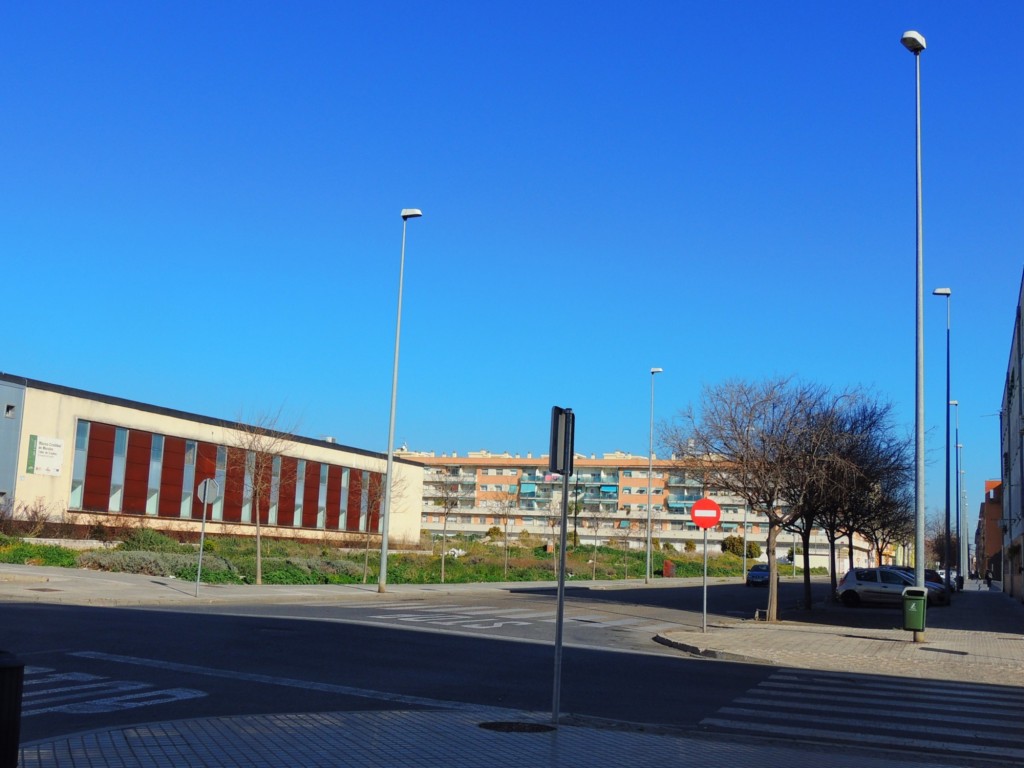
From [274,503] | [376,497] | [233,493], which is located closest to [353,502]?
[274,503]

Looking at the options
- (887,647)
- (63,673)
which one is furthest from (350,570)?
(63,673)

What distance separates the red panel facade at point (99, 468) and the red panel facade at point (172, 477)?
3.67 m

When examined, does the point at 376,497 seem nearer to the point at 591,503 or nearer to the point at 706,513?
the point at 706,513

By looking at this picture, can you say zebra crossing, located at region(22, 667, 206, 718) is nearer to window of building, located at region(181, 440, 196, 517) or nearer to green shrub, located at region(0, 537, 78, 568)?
green shrub, located at region(0, 537, 78, 568)

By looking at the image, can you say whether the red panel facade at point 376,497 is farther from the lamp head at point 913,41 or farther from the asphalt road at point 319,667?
the lamp head at point 913,41

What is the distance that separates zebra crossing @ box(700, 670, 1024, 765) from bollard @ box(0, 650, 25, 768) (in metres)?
6.86

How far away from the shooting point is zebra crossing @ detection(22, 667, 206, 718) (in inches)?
395

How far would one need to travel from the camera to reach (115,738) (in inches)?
322

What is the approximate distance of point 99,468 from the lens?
45.7 m

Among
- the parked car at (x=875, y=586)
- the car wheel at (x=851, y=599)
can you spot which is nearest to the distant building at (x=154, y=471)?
the car wheel at (x=851, y=599)

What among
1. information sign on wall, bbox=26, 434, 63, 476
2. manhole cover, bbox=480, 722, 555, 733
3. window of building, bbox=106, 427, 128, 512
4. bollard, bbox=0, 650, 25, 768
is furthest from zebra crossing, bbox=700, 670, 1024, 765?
window of building, bbox=106, 427, 128, 512

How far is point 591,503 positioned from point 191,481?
8366cm

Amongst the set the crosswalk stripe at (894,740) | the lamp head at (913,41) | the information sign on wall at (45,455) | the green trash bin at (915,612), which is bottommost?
the crosswalk stripe at (894,740)

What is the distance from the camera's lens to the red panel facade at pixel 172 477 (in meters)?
49.7
